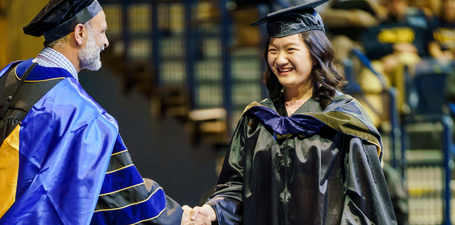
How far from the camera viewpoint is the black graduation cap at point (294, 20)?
2.04 meters

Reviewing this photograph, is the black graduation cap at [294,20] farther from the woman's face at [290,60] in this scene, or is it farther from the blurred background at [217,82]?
the blurred background at [217,82]

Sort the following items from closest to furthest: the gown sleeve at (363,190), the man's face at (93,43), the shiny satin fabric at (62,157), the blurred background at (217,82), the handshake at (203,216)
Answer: the shiny satin fabric at (62,157)
the gown sleeve at (363,190)
the man's face at (93,43)
the handshake at (203,216)
the blurred background at (217,82)

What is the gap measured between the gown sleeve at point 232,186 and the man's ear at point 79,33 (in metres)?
0.73

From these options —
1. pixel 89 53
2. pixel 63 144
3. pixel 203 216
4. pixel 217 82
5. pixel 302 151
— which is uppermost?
pixel 89 53

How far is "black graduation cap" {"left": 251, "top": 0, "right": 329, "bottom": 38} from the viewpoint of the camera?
2.04 m

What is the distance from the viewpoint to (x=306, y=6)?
2043mm

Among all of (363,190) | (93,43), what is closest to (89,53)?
(93,43)

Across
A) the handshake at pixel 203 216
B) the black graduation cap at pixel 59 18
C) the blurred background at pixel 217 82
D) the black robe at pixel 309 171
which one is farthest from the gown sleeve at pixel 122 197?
the blurred background at pixel 217 82

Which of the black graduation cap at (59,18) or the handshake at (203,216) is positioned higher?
the black graduation cap at (59,18)

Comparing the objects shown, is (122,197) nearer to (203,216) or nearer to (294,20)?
(203,216)

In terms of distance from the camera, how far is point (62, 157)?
5.90ft

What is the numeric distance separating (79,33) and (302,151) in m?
0.96

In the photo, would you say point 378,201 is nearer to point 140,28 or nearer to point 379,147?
point 379,147

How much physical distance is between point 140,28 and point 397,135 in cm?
322
